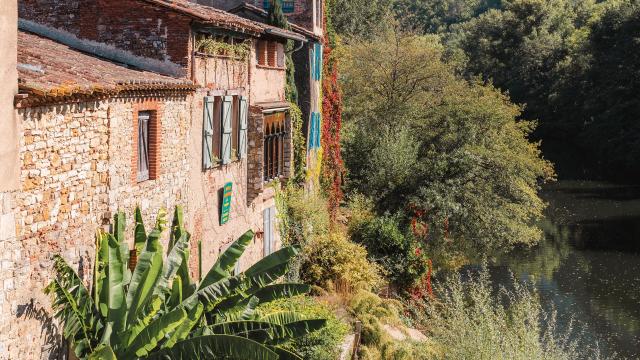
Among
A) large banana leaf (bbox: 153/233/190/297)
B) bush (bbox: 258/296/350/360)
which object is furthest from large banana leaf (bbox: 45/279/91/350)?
bush (bbox: 258/296/350/360)

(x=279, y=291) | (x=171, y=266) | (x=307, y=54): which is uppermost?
(x=307, y=54)

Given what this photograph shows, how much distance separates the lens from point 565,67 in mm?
68125

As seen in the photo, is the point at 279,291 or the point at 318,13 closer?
the point at 279,291

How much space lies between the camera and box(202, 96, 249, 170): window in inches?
653

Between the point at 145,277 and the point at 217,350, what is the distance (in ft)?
4.74

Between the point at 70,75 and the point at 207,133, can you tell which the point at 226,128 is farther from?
the point at 70,75

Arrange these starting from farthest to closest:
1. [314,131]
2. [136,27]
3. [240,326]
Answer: [314,131] → [136,27] → [240,326]

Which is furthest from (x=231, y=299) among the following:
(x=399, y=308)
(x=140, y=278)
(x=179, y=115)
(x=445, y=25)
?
(x=445, y=25)

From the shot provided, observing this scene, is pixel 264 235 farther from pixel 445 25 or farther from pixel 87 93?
pixel 445 25

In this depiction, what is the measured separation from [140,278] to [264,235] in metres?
9.80

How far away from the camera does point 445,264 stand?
3250 centimetres

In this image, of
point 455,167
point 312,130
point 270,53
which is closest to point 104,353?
point 270,53

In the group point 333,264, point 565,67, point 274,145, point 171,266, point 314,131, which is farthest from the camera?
point 565,67

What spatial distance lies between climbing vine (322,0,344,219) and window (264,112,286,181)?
276 inches
